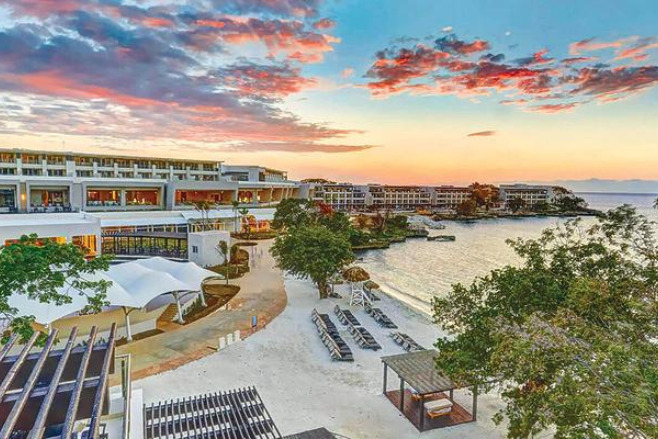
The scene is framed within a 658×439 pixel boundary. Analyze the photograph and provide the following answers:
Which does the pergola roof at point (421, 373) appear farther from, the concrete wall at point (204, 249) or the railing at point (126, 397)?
the concrete wall at point (204, 249)

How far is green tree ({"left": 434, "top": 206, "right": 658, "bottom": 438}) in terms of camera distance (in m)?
6.42

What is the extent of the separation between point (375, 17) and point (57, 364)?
28.4 metres

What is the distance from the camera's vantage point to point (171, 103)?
3800 centimetres

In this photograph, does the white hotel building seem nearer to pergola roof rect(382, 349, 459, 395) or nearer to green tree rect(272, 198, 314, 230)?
green tree rect(272, 198, 314, 230)

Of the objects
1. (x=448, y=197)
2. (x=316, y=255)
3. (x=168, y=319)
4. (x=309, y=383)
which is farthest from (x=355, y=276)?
(x=448, y=197)

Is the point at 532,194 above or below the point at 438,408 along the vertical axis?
above

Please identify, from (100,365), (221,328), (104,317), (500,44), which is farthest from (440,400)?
(500,44)

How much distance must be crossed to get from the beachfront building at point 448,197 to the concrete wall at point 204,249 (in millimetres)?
137288

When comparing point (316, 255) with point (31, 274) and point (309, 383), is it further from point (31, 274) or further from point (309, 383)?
point (31, 274)

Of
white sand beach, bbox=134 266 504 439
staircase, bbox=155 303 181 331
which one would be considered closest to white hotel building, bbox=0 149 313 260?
staircase, bbox=155 303 181 331

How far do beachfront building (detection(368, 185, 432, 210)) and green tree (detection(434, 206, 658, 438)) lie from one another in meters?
138

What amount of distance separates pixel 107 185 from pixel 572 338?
58.2 metres

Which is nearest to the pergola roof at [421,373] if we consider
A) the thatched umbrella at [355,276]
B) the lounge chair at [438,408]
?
the lounge chair at [438,408]

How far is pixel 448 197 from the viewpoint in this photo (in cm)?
16700
